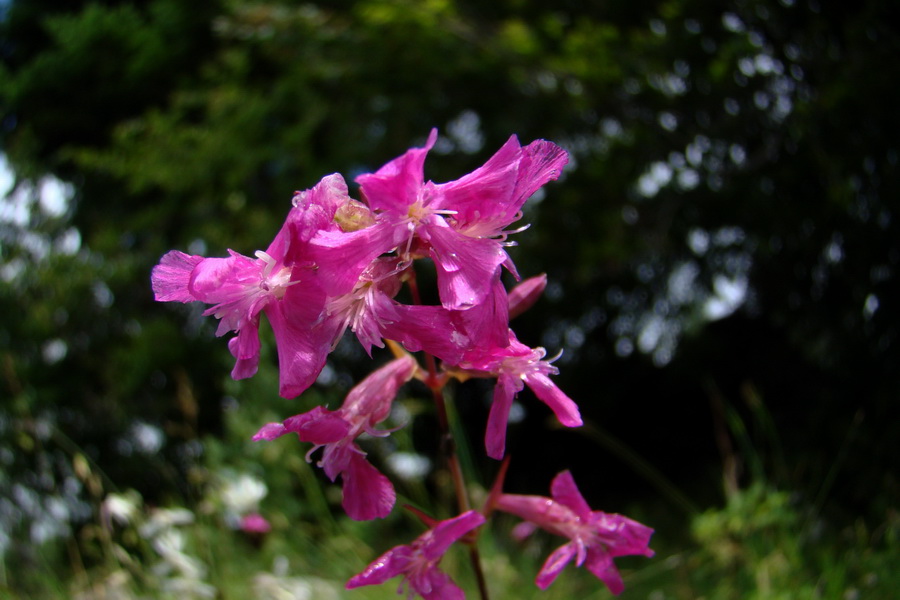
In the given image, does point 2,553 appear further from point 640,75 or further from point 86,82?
Result: point 86,82

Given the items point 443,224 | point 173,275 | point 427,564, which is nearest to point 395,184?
point 443,224

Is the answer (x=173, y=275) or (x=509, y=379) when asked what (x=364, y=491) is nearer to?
(x=509, y=379)

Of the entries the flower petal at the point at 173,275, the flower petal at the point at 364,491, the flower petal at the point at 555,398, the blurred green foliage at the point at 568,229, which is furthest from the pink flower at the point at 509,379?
the blurred green foliage at the point at 568,229

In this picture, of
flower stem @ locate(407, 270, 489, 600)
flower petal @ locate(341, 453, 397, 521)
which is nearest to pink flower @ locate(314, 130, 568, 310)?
flower stem @ locate(407, 270, 489, 600)

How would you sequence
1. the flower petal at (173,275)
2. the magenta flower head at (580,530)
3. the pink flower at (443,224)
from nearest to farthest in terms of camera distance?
the pink flower at (443,224) < the flower petal at (173,275) < the magenta flower head at (580,530)

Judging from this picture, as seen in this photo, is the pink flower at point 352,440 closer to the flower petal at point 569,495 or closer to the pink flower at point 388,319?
the pink flower at point 388,319

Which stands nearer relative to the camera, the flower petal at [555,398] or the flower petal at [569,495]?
the flower petal at [555,398]
